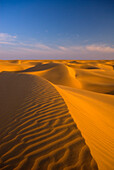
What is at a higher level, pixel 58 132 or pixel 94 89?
pixel 58 132

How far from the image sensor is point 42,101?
13.4 feet

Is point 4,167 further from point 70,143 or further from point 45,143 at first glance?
point 70,143

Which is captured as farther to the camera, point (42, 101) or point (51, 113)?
point (42, 101)

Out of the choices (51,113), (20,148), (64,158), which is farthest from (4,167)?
(51,113)

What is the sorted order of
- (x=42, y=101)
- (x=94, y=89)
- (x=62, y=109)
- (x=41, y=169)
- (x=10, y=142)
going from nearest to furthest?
(x=41, y=169) < (x=10, y=142) < (x=62, y=109) < (x=42, y=101) < (x=94, y=89)

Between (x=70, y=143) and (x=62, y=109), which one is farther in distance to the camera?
(x=62, y=109)

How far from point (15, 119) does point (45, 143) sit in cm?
134

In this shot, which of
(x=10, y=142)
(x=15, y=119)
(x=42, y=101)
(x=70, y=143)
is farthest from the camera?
(x=42, y=101)

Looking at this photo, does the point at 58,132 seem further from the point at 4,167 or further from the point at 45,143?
the point at 4,167

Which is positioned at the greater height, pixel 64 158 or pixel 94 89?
pixel 64 158

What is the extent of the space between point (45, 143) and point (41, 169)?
467mm

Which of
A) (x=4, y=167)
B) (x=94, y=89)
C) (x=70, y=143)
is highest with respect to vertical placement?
(x=70, y=143)

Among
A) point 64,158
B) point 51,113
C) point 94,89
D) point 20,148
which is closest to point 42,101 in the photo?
point 51,113

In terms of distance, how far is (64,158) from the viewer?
1.79 metres
